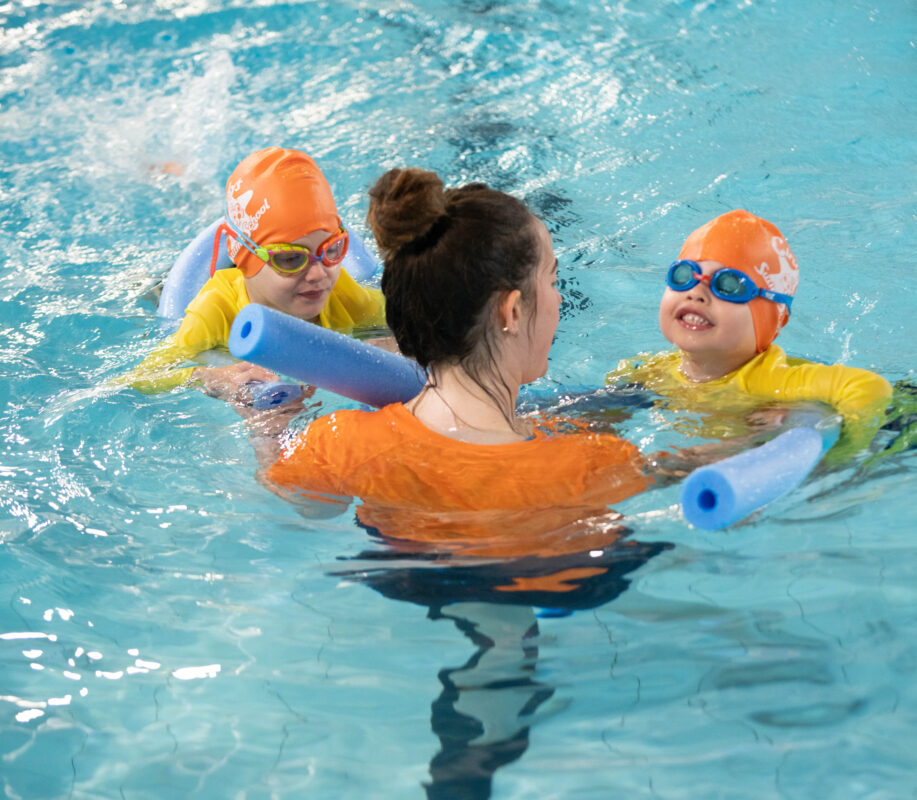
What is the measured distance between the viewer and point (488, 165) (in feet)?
22.4

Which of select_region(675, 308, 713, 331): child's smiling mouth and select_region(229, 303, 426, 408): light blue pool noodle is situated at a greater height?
select_region(229, 303, 426, 408): light blue pool noodle

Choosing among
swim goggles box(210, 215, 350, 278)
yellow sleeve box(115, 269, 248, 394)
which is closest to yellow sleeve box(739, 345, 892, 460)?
swim goggles box(210, 215, 350, 278)

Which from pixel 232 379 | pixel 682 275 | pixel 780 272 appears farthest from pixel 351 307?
pixel 780 272

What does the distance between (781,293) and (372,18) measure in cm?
649

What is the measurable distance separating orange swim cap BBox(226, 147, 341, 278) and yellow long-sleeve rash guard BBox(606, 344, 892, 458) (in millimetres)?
1377

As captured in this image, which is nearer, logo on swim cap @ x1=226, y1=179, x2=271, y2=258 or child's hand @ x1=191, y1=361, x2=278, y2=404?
child's hand @ x1=191, y1=361, x2=278, y2=404

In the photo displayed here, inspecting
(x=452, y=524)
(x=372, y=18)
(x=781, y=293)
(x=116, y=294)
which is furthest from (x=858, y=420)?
(x=372, y=18)

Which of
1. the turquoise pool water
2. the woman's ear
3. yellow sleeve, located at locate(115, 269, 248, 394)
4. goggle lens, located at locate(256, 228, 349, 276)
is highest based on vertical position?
the woman's ear

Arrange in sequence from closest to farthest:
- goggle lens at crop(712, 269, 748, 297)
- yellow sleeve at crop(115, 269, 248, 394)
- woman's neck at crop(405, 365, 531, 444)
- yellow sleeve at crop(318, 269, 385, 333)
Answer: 1. woman's neck at crop(405, 365, 531, 444)
2. goggle lens at crop(712, 269, 748, 297)
3. yellow sleeve at crop(115, 269, 248, 394)
4. yellow sleeve at crop(318, 269, 385, 333)

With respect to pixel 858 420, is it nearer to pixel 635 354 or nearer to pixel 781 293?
pixel 781 293

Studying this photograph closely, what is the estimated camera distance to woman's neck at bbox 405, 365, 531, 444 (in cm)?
265

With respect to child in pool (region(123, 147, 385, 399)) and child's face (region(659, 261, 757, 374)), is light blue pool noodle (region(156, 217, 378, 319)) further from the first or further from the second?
child's face (region(659, 261, 757, 374))

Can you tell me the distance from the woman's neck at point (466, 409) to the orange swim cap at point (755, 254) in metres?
1.20

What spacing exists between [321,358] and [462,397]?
0.54 m
